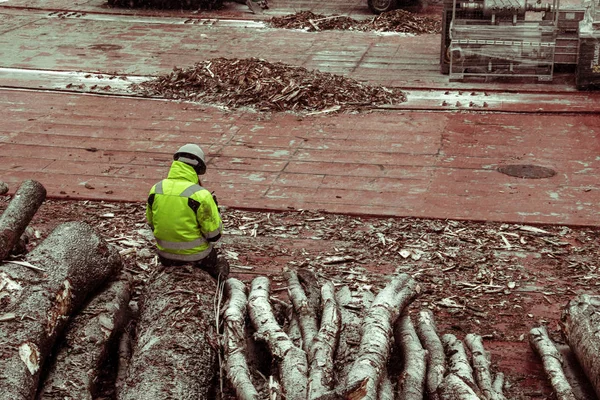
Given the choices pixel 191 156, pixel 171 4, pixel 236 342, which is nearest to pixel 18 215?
pixel 191 156

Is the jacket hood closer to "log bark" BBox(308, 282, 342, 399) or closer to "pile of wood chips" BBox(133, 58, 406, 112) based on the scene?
"log bark" BBox(308, 282, 342, 399)

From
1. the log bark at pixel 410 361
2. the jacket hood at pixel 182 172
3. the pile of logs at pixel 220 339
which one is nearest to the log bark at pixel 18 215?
the pile of logs at pixel 220 339

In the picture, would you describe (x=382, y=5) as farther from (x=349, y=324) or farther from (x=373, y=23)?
(x=349, y=324)

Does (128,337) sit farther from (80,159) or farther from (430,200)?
(80,159)

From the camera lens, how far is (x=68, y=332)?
7648 millimetres

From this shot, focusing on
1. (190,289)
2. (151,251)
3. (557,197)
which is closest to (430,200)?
(557,197)

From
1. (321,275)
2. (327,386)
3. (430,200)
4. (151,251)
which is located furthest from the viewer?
(430,200)

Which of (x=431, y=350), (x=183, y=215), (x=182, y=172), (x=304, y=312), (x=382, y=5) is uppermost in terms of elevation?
(x=182, y=172)

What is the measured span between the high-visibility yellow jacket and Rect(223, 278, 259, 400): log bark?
0.54m

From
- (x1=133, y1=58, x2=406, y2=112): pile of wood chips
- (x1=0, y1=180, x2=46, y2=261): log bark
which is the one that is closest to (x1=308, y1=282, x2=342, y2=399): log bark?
(x1=0, y1=180, x2=46, y2=261): log bark

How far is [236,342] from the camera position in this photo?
7418 mm

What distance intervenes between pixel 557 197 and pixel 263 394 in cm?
628

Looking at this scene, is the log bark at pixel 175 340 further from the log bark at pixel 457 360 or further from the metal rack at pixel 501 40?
the metal rack at pixel 501 40

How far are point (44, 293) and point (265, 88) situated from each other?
30.1 feet
